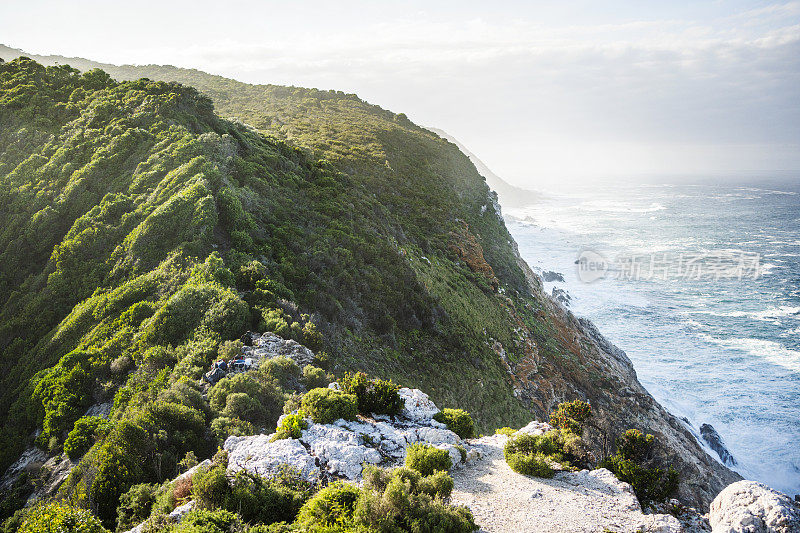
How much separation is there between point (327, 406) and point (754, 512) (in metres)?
9.45

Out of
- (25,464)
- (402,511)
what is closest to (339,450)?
(402,511)

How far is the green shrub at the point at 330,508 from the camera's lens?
290 inches

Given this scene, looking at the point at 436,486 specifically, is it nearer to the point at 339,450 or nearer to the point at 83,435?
the point at 339,450

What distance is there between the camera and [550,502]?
9852mm

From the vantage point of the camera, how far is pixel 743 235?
97625mm

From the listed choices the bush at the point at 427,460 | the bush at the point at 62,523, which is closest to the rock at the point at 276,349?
the bush at the point at 427,460

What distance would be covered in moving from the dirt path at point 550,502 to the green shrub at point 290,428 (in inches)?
158

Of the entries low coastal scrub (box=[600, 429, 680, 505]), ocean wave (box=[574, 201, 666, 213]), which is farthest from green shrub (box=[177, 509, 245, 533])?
ocean wave (box=[574, 201, 666, 213])

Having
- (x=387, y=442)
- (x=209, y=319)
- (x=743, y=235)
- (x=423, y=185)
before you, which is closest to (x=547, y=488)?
(x=387, y=442)

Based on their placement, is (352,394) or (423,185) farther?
(423,185)

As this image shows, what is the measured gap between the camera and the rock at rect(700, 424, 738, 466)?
2942 cm

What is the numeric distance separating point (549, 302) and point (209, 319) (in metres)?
36.0

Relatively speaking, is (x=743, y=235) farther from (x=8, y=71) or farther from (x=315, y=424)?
(x=8, y=71)

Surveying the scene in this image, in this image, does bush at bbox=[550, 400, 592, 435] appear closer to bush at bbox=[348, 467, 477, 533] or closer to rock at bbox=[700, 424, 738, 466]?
bush at bbox=[348, 467, 477, 533]
